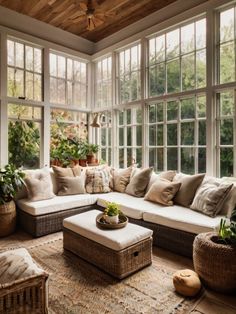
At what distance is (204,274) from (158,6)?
4.13 m

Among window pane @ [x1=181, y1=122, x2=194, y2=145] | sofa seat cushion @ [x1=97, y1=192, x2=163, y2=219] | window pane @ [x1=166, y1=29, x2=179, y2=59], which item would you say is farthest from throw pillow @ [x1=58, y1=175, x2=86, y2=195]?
window pane @ [x1=166, y1=29, x2=179, y2=59]

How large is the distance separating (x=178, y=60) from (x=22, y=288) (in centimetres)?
388

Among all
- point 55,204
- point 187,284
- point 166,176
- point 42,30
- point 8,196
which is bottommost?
point 187,284

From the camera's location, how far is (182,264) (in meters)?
2.62

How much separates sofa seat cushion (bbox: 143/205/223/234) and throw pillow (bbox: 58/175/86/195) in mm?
1447

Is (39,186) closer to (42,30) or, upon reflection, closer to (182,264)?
(182,264)

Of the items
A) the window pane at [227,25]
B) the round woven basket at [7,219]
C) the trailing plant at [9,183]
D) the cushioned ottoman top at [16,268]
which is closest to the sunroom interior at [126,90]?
the window pane at [227,25]

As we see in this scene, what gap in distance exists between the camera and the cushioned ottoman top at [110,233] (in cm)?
234

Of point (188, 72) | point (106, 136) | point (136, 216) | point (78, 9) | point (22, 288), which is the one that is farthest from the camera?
point (106, 136)

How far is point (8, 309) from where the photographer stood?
156 centimetres

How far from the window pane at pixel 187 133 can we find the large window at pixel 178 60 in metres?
0.58

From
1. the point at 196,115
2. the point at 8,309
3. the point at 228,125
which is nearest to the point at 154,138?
the point at 196,115

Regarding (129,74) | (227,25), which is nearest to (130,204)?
(129,74)

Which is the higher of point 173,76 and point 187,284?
point 173,76
